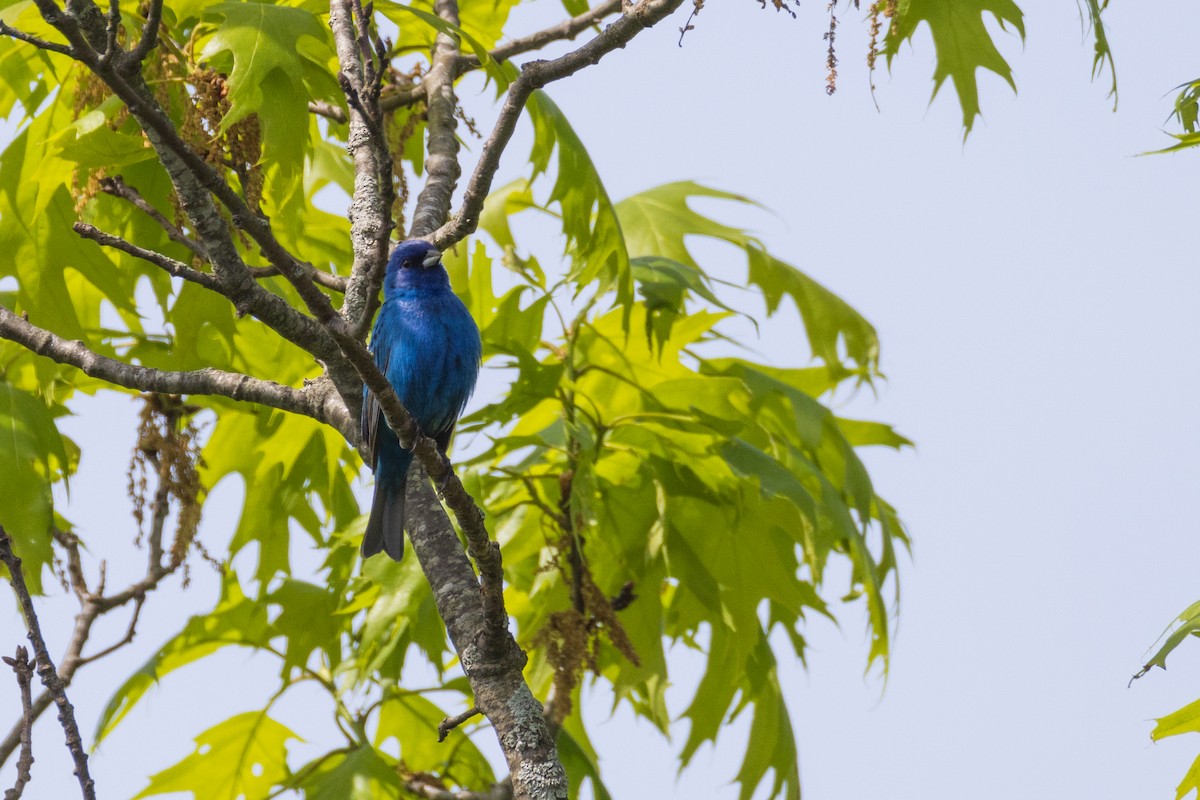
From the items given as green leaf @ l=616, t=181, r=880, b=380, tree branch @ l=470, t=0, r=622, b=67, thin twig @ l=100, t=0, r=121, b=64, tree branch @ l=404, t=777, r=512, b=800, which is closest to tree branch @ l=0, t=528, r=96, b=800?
thin twig @ l=100, t=0, r=121, b=64

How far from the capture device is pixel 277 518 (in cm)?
548

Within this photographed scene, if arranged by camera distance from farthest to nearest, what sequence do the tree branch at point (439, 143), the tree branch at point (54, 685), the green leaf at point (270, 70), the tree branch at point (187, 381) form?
the tree branch at point (439, 143) → the tree branch at point (187, 381) → the green leaf at point (270, 70) → the tree branch at point (54, 685)

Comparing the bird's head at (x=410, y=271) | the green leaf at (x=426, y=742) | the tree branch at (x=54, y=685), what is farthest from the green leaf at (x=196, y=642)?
the tree branch at (x=54, y=685)

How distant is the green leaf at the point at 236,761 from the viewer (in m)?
5.50

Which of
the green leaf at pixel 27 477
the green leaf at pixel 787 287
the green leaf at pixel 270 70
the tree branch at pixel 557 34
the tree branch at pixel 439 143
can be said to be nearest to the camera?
the green leaf at pixel 270 70

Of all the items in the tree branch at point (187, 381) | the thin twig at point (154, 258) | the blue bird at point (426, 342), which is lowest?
the thin twig at point (154, 258)

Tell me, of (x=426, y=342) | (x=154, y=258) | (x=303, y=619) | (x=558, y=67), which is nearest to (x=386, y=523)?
(x=303, y=619)

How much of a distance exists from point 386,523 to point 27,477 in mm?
1190

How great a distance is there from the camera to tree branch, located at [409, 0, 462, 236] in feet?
15.2

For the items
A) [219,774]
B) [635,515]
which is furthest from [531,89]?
[219,774]

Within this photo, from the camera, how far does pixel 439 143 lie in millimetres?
4750

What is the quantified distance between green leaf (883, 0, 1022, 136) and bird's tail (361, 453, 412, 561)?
2423mm

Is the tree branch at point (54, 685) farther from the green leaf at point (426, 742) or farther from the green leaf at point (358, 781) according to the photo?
the green leaf at point (426, 742)

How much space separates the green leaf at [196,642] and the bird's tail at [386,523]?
1.07 m
